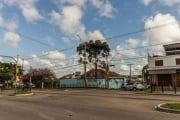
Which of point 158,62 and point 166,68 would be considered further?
point 158,62

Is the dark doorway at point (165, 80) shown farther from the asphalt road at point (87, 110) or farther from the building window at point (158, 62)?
the asphalt road at point (87, 110)

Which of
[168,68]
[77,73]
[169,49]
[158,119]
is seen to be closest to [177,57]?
[168,68]

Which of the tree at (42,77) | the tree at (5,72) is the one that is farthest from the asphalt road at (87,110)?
the tree at (5,72)

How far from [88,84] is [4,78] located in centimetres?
3588

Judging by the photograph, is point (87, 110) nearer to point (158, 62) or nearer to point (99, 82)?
→ point (158, 62)

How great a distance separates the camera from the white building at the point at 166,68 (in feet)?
182

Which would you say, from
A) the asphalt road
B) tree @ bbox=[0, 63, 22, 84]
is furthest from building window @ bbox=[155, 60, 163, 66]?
tree @ bbox=[0, 63, 22, 84]

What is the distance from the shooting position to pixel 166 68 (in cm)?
5666

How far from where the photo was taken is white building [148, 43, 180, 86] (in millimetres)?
55594

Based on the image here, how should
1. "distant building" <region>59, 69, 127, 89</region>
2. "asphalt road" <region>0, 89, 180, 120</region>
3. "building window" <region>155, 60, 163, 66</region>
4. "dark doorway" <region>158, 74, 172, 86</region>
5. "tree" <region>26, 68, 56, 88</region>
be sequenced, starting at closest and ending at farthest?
"asphalt road" <region>0, 89, 180, 120</region> → "dark doorway" <region>158, 74, 172, 86</region> → "building window" <region>155, 60, 163, 66</region> → "distant building" <region>59, 69, 127, 89</region> → "tree" <region>26, 68, 56, 88</region>

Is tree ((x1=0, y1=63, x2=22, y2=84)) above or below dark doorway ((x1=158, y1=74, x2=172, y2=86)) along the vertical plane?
above

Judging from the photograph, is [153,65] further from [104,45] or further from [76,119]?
[76,119]

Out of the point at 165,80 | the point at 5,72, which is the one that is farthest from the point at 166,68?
the point at 5,72

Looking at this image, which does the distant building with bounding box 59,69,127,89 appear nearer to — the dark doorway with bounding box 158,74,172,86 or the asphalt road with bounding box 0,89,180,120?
the dark doorway with bounding box 158,74,172,86
